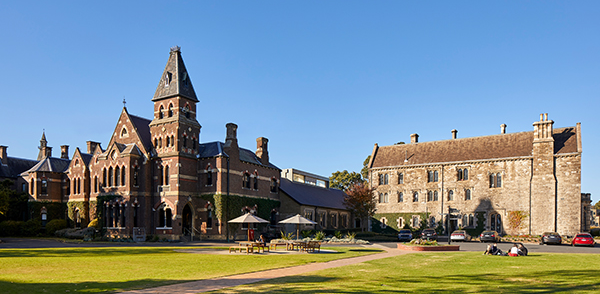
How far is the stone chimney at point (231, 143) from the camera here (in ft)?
154

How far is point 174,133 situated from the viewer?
149ft

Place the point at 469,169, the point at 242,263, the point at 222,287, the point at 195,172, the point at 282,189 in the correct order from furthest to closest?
the point at 469,169 → the point at 282,189 → the point at 195,172 → the point at 242,263 → the point at 222,287

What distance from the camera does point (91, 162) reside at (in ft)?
164

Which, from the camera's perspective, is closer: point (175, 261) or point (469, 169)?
point (175, 261)

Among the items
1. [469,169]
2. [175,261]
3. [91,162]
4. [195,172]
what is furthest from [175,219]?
[469,169]

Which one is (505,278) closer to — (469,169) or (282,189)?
(282,189)

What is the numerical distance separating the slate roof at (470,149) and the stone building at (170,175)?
23558 mm

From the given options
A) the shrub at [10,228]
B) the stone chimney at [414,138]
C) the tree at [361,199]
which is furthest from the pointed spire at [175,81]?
the stone chimney at [414,138]

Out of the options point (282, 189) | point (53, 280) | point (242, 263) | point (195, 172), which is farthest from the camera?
point (282, 189)

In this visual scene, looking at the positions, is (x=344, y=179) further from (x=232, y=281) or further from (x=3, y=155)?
(x=232, y=281)

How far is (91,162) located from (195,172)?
1192 centimetres

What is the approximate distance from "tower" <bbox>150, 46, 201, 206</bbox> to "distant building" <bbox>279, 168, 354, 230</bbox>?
39.3ft

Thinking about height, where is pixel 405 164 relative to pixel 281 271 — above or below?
above

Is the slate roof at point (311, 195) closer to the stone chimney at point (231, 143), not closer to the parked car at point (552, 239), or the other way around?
the stone chimney at point (231, 143)
